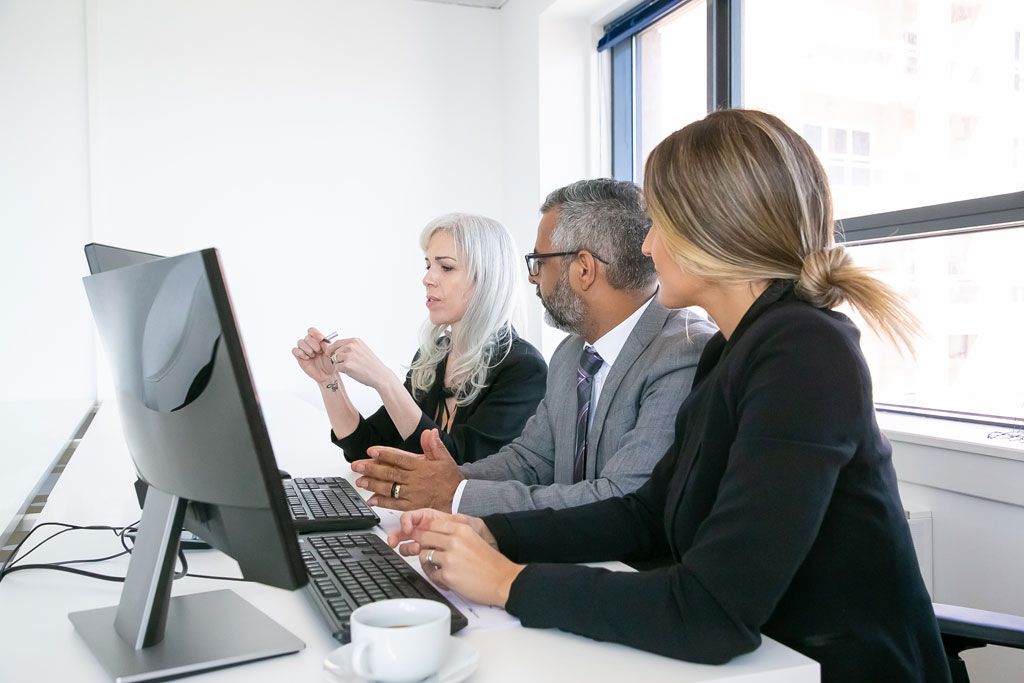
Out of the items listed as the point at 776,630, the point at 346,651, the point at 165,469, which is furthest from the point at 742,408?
the point at 165,469

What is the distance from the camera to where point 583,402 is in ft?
5.56

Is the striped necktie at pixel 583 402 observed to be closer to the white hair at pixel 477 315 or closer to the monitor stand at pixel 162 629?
the white hair at pixel 477 315

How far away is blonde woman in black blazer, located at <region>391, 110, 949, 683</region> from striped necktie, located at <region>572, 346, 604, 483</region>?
406 mm

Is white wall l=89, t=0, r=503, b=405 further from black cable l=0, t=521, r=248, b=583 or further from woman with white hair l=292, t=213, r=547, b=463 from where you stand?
black cable l=0, t=521, r=248, b=583

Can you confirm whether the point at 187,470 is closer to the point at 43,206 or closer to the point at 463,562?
the point at 463,562

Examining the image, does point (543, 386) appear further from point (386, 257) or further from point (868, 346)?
point (386, 257)

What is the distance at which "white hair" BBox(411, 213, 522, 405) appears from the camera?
2.32 meters

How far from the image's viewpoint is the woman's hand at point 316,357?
215 cm

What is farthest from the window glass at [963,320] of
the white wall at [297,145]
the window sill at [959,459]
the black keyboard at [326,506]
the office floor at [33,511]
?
the white wall at [297,145]

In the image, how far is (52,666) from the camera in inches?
33.0

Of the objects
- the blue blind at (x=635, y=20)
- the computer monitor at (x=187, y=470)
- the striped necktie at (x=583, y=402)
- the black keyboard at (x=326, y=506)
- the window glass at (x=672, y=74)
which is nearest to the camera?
the computer monitor at (x=187, y=470)

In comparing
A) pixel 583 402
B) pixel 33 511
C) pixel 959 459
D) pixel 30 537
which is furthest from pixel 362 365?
pixel 959 459

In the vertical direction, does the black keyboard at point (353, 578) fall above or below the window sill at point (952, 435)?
above

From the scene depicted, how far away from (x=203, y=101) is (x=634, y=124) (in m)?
2.08
